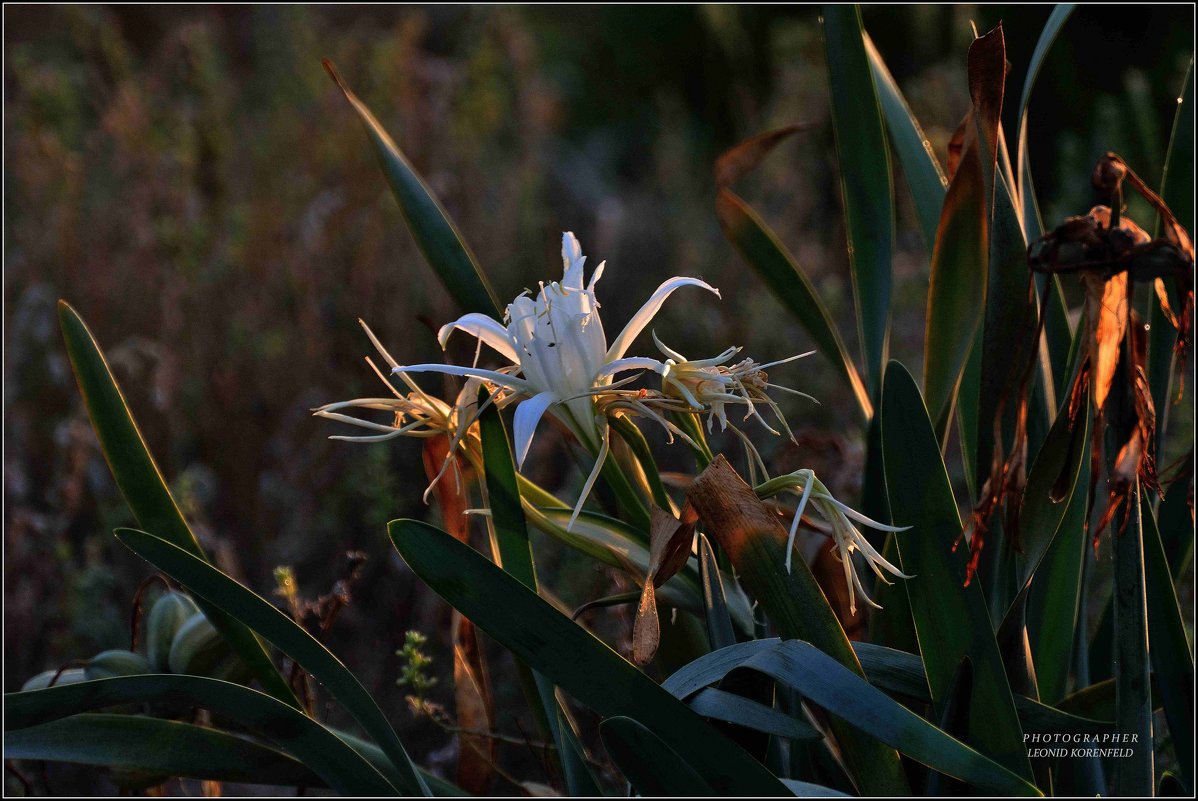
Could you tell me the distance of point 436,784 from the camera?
2.77 feet

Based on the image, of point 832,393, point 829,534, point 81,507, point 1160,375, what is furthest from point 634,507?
Answer: point 81,507

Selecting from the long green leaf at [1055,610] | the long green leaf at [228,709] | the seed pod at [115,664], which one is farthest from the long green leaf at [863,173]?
the seed pod at [115,664]

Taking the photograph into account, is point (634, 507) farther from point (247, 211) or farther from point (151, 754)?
point (247, 211)

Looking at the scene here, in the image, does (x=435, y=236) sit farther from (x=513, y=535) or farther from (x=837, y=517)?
(x=837, y=517)

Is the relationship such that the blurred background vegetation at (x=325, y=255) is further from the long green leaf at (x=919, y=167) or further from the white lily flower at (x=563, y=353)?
the white lily flower at (x=563, y=353)

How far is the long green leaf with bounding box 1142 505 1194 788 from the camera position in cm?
74

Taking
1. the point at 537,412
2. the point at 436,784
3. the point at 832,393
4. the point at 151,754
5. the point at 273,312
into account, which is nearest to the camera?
the point at 537,412

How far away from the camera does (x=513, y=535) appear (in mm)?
704

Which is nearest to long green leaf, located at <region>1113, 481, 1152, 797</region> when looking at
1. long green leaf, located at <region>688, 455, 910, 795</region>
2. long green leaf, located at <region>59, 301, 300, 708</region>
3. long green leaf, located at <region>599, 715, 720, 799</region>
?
long green leaf, located at <region>688, 455, 910, 795</region>

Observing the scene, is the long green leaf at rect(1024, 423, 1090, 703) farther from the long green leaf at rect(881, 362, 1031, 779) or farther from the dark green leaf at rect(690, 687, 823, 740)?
the dark green leaf at rect(690, 687, 823, 740)

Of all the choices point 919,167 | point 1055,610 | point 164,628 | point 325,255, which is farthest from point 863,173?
point 325,255

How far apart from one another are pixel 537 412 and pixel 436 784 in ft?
1.31

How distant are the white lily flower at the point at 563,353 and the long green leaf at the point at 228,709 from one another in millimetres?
238

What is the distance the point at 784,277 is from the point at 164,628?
1.97ft
